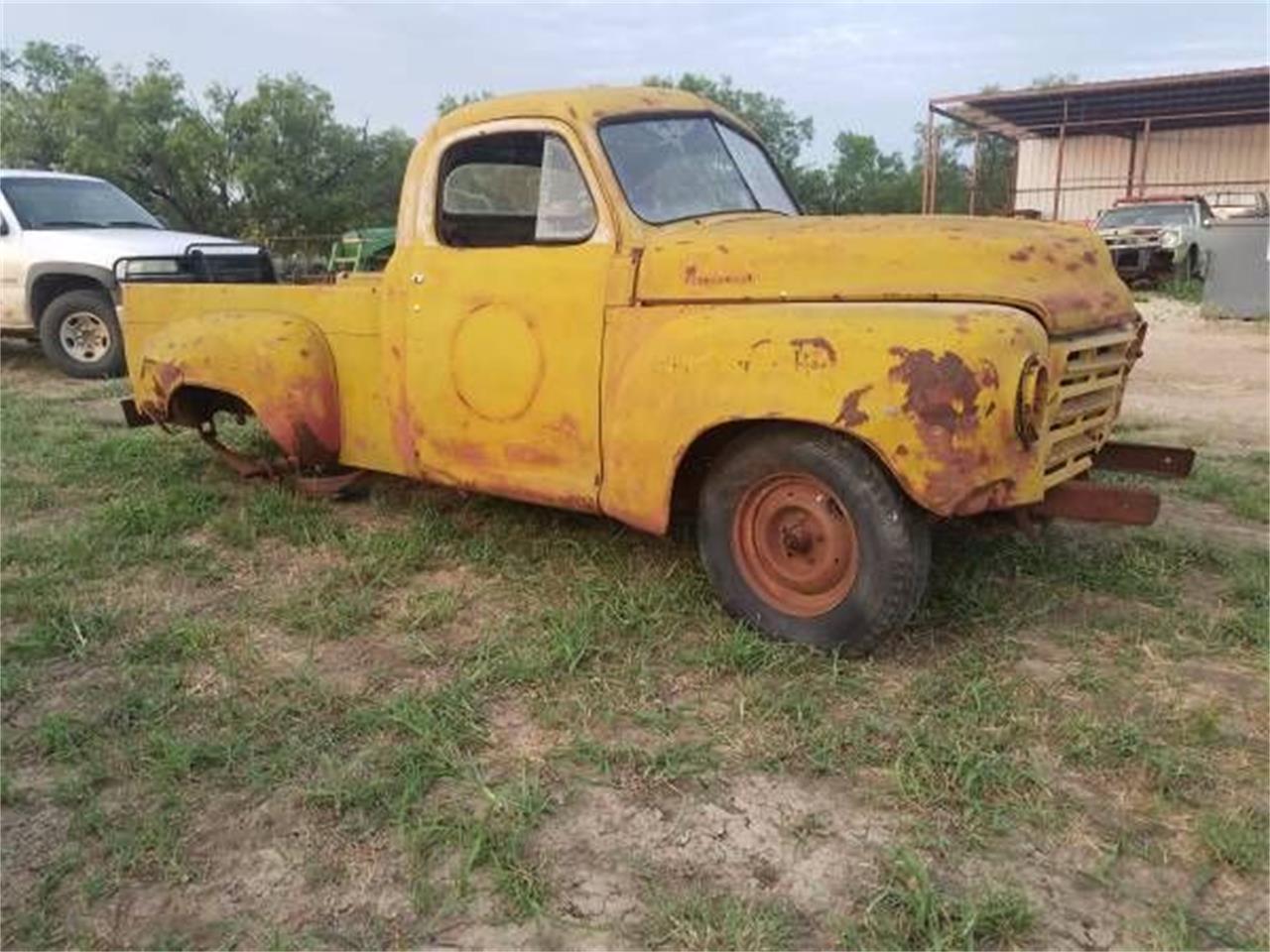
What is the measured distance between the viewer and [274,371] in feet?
17.0

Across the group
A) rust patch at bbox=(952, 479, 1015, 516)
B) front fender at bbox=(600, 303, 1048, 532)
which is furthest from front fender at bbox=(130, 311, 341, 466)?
rust patch at bbox=(952, 479, 1015, 516)

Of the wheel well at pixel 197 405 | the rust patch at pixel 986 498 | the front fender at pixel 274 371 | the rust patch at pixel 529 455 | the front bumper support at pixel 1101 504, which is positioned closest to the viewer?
the rust patch at pixel 986 498

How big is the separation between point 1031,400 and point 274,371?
3316mm

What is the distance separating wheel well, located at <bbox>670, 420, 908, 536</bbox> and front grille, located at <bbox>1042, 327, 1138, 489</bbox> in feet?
1.78

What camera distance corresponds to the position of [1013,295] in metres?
3.53

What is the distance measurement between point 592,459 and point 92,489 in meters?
3.12

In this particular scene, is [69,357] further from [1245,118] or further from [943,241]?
[1245,118]

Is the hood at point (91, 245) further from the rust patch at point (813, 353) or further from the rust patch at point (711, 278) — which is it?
the rust patch at point (813, 353)

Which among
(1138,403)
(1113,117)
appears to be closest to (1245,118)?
(1113,117)

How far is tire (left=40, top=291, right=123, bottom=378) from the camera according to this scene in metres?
9.50

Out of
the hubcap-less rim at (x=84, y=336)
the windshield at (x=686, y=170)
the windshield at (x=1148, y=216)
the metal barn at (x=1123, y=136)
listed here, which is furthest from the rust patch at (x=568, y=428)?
the metal barn at (x=1123, y=136)

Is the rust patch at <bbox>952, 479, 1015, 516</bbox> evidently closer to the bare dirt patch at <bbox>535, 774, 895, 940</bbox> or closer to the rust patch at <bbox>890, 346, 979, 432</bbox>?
the rust patch at <bbox>890, 346, 979, 432</bbox>

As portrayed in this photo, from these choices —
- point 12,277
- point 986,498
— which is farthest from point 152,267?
point 986,498

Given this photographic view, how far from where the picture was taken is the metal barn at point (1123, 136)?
23.9 meters
